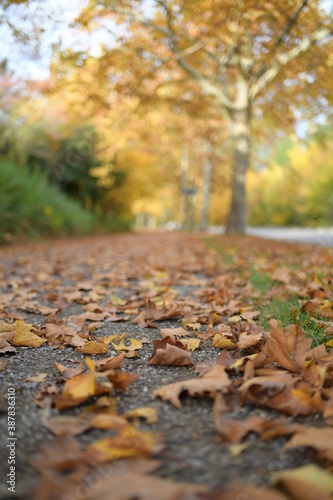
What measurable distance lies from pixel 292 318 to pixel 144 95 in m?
10.4

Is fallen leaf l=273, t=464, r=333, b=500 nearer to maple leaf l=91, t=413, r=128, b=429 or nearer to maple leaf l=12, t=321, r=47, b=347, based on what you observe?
maple leaf l=91, t=413, r=128, b=429

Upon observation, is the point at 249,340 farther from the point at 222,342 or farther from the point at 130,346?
the point at 130,346

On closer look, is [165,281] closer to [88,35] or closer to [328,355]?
[328,355]

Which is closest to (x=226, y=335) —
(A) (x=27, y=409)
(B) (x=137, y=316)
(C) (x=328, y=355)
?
(C) (x=328, y=355)

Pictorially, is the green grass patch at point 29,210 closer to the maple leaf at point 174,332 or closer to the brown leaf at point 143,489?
the maple leaf at point 174,332

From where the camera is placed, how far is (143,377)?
162 cm

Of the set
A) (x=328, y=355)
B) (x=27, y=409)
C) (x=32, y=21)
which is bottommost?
(x=27, y=409)

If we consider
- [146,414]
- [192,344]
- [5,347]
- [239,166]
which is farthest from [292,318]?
[239,166]

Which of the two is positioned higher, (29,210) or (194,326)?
(29,210)

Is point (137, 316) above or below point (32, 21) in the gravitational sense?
below

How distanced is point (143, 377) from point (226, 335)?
1.73ft

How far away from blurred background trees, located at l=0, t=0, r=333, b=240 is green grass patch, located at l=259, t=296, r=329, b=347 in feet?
16.2

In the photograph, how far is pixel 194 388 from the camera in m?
1.40

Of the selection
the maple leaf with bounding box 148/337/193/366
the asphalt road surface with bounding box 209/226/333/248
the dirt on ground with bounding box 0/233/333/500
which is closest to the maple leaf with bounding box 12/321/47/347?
the dirt on ground with bounding box 0/233/333/500
